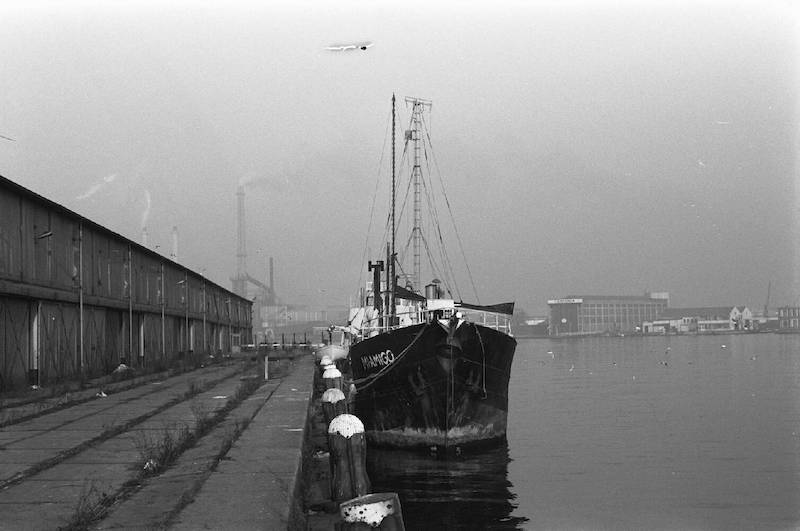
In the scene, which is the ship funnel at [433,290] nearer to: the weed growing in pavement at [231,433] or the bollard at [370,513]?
the weed growing in pavement at [231,433]

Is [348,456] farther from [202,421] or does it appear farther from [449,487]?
[449,487]

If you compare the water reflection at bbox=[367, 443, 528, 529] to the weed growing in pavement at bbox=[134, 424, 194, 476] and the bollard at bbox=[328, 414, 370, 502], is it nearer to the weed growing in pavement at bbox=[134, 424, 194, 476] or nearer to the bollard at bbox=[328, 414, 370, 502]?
the weed growing in pavement at bbox=[134, 424, 194, 476]

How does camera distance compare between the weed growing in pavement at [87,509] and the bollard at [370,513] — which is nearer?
the bollard at [370,513]

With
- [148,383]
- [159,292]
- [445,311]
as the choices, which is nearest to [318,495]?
[445,311]

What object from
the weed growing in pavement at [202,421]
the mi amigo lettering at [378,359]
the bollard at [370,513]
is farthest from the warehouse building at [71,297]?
the bollard at [370,513]

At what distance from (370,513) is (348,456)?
3.65 m

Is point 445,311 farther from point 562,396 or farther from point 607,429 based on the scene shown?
point 562,396

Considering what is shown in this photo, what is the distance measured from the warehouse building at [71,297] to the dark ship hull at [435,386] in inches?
452

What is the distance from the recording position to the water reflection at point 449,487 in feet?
56.4

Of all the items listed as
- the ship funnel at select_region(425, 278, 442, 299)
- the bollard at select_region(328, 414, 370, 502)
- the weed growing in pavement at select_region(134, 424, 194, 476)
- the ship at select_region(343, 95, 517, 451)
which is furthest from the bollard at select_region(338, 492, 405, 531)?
the ship funnel at select_region(425, 278, 442, 299)

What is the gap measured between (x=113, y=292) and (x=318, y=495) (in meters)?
26.8

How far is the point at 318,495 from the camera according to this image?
14055 millimetres

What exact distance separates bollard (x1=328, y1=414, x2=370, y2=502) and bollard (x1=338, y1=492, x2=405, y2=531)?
3467 millimetres

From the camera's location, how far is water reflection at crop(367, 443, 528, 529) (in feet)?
56.4
